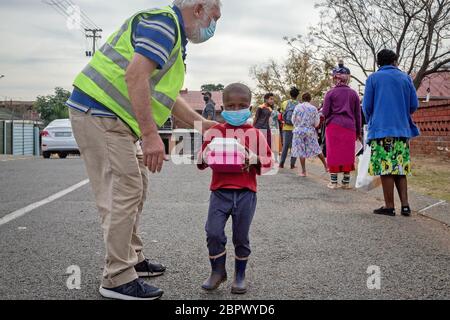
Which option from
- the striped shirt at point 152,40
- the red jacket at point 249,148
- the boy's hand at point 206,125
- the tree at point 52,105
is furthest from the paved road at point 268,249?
the tree at point 52,105

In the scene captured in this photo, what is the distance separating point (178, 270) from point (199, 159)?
89cm

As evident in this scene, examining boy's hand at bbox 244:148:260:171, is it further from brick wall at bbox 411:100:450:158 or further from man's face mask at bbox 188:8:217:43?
brick wall at bbox 411:100:450:158

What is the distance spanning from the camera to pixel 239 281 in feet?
12.0

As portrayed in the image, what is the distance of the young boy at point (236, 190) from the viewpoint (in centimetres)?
366

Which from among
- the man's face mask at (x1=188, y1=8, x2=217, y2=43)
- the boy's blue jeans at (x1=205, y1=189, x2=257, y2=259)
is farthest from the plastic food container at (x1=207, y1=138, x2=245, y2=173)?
the man's face mask at (x1=188, y1=8, x2=217, y2=43)

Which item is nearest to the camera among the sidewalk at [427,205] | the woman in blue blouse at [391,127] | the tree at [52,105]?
the sidewalk at [427,205]

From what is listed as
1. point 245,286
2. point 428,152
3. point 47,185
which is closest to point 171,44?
point 245,286

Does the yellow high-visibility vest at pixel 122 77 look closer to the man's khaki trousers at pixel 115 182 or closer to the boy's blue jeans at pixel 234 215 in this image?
the man's khaki trousers at pixel 115 182

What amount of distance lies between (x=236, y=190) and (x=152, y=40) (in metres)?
1.10

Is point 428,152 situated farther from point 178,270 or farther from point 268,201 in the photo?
point 178,270

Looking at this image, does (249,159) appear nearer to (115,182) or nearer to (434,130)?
(115,182)

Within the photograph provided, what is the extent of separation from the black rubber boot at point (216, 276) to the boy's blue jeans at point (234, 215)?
0.05 metres

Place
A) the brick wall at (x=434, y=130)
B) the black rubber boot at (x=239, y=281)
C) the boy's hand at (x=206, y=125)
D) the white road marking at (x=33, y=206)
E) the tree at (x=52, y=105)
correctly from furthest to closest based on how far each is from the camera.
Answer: the tree at (x=52, y=105) → the brick wall at (x=434, y=130) → the white road marking at (x=33, y=206) → the boy's hand at (x=206, y=125) → the black rubber boot at (x=239, y=281)

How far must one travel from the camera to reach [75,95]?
11.4 feet
